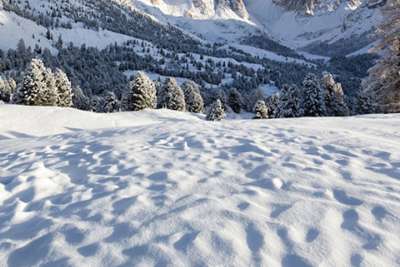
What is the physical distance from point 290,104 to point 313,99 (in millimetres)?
4936

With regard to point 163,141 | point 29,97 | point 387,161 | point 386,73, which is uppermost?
point 386,73

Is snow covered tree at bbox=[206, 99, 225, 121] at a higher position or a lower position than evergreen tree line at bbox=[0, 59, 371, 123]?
lower

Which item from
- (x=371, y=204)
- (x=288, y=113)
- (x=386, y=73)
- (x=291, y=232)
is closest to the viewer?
(x=291, y=232)

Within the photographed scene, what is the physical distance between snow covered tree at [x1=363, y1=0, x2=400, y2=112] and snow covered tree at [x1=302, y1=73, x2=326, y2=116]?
2164cm

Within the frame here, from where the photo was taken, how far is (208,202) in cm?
621

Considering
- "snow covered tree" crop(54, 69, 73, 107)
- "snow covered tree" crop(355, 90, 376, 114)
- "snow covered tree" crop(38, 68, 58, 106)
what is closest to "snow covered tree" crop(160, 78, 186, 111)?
"snow covered tree" crop(54, 69, 73, 107)

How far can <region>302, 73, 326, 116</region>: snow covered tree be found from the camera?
155 ft

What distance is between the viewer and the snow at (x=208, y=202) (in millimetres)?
4762

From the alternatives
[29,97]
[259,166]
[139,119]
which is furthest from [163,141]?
[29,97]

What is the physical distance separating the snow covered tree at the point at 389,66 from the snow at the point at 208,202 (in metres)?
14.8

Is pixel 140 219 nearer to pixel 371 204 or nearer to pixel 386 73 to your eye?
pixel 371 204

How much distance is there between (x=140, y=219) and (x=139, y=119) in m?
22.5

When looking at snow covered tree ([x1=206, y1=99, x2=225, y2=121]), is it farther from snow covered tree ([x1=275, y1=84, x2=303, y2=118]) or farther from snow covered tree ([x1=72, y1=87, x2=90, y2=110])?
snow covered tree ([x1=72, y1=87, x2=90, y2=110])

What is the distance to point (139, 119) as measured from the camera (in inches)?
1097
